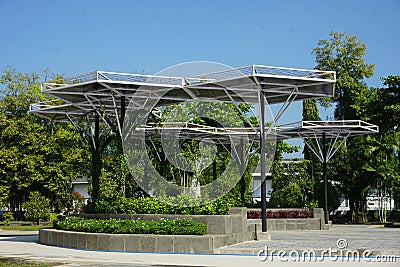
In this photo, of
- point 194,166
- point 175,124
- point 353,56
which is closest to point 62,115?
point 175,124

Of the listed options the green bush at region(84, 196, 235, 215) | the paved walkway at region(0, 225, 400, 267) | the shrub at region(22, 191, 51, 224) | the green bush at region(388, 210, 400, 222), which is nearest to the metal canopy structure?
the green bush at region(84, 196, 235, 215)

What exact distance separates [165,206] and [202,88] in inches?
204

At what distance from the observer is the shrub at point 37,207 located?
1494 inches

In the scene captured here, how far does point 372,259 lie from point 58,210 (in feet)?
100

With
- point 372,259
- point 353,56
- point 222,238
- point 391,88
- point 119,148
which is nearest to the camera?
point 372,259

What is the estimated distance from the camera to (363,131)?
3275 centimetres

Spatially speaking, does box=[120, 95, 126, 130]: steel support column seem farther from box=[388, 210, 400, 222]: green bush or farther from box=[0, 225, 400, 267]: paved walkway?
box=[388, 210, 400, 222]: green bush

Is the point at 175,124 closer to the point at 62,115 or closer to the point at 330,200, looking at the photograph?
the point at 62,115
